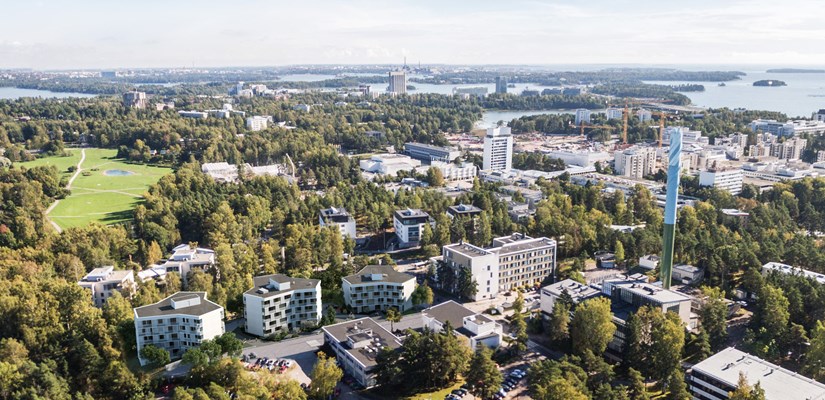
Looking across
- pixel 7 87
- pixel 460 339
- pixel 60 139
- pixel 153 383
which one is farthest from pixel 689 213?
pixel 7 87

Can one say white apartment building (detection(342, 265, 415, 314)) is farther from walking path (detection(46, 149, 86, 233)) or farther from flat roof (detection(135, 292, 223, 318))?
walking path (detection(46, 149, 86, 233))

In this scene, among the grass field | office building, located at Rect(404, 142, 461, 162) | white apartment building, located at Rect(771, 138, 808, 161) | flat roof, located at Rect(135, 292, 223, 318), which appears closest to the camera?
flat roof, located at Rect(135, 292, 223, 318)

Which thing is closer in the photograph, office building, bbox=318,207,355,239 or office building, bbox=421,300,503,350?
office building, bbox=421,300,503,350

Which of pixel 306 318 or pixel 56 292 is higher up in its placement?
pixel 56 292

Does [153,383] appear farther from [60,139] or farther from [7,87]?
[7,87]

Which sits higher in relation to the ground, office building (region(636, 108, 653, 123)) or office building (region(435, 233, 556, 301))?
office building (region(636, 108, 653, 123))

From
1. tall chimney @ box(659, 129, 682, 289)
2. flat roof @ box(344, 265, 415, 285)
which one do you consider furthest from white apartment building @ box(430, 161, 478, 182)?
tall chimney @ box(659, 129, 682, 289)
